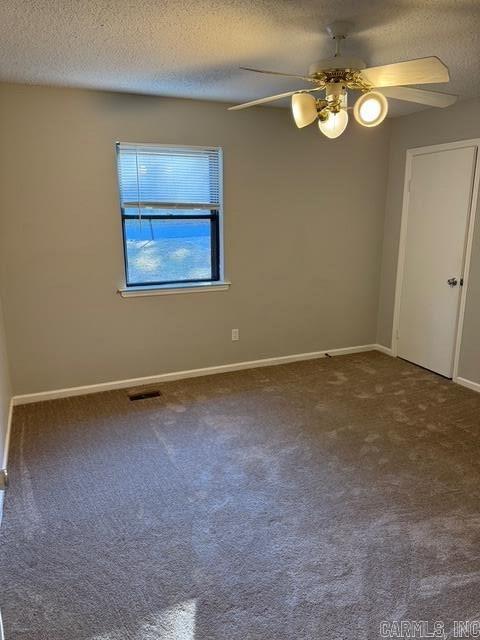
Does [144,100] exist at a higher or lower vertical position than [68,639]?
higher

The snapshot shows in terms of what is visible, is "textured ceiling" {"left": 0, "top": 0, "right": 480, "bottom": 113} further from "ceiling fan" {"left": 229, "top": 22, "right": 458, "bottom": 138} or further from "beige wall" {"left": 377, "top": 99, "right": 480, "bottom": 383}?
"beige wall" {"left": 377, "top": 99, "right": 480, "bottom": 383}

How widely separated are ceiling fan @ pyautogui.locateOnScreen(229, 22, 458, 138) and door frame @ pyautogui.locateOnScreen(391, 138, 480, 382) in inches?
62.0

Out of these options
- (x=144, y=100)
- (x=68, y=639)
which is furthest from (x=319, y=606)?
(x=144, y=100)

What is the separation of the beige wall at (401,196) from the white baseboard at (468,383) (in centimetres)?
4

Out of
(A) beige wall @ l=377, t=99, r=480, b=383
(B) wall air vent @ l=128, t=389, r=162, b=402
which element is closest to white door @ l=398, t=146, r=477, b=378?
(A) beige wall @ l=377, t=99, r=480, b=383

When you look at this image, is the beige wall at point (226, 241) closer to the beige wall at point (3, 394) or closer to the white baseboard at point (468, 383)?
the beige wall at point (3, 394)

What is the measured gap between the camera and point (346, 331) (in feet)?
15.9

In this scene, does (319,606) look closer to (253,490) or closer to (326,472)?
(253,490)

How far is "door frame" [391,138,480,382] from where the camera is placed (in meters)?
3.72

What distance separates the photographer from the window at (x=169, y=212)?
12.1ft

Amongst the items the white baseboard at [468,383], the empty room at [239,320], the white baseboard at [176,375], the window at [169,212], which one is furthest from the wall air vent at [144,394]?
the white baseboard at [468,383]

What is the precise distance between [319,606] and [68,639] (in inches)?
37.7

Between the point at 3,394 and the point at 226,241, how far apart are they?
221 cm

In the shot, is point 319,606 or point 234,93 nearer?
point 319,606
